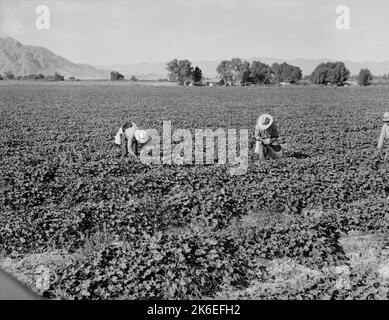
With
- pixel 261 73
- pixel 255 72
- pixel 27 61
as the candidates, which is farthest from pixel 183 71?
pixel 27 61

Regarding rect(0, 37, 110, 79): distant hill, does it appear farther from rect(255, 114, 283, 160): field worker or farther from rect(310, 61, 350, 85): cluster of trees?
rect(255, 114, 283, 160): field worker

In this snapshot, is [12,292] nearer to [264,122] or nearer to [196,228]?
[196,228]

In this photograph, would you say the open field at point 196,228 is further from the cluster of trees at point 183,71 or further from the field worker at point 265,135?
the cluster of trees at point 183,71

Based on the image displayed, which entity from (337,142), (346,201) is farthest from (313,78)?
(346,201)

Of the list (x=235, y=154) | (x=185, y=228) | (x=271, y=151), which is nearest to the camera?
(x=185, y=228)

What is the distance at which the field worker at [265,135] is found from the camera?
10445 millimetres

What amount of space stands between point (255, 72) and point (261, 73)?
178 centimetres

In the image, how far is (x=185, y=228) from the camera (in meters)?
7.27

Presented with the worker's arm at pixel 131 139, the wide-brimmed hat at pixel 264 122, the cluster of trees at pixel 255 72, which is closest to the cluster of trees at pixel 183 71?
the cluster of trees at pixel 255 72

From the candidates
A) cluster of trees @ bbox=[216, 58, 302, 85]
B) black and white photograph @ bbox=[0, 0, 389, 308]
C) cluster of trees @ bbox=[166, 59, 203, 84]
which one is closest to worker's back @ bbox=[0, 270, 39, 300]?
black and white photograph @ bbox=[0, 0, 389, 308]

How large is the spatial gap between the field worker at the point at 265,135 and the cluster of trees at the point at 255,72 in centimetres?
8961

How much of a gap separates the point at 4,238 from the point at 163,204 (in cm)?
245

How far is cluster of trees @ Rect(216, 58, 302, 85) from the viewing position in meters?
101
